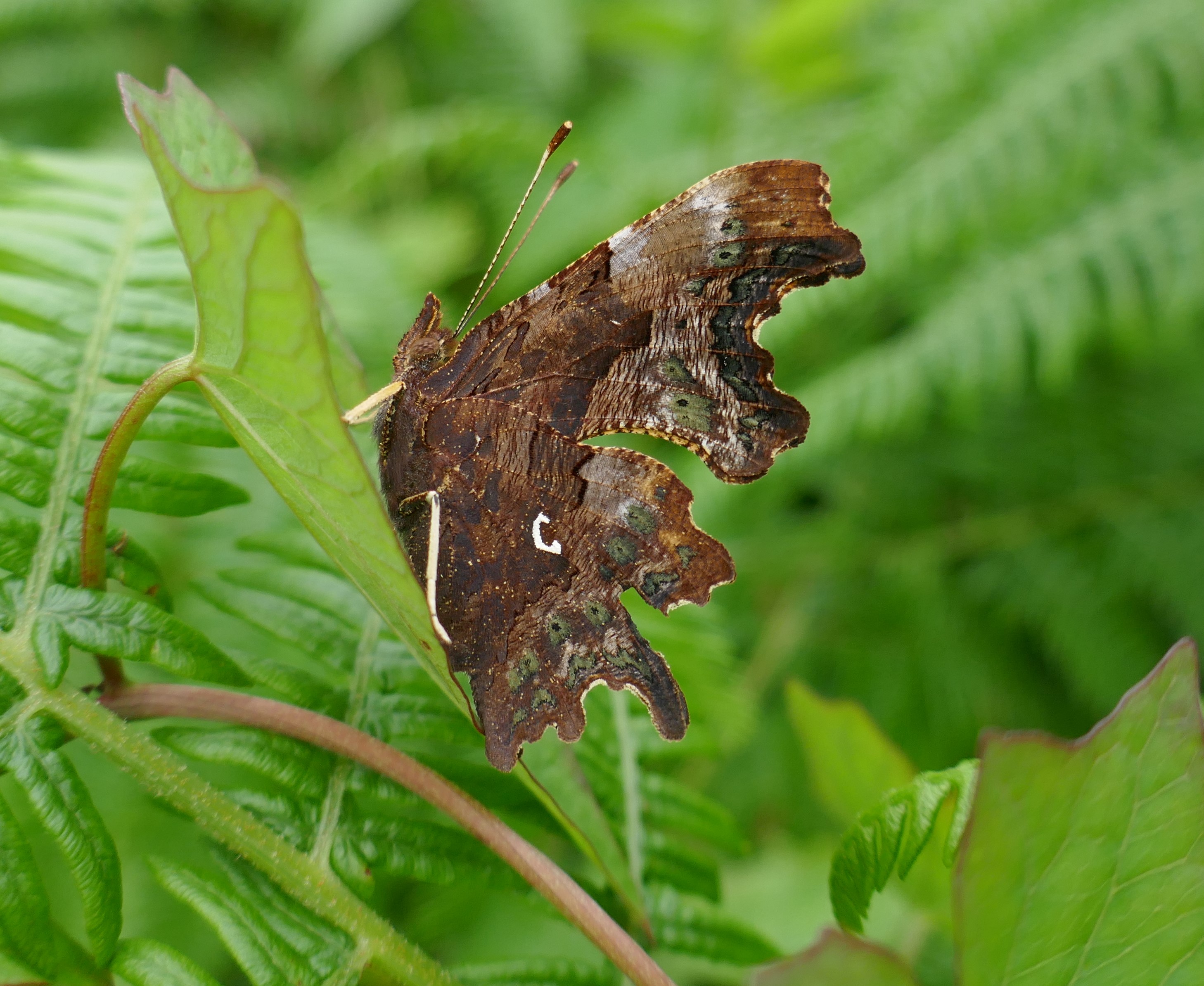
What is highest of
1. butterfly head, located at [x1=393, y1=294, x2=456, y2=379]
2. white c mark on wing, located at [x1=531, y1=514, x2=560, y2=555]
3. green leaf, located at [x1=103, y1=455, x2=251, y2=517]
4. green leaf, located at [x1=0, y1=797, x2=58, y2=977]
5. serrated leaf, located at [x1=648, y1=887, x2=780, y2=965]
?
butterfly head, located at [x1=393, y1=294, x2=456, y2=379]

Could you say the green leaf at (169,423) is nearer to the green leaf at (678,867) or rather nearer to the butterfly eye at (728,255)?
the butterfly eye at (728,255)

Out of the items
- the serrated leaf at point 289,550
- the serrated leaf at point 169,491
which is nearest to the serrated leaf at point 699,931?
the serrated leaf at point 289,550

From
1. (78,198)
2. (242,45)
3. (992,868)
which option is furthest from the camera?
(242,45)

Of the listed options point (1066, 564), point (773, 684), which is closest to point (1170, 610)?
point (1066, 564)

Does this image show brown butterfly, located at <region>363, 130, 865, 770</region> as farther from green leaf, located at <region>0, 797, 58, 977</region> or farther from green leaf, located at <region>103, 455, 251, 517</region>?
green leaf, located at <region>0, 797, 58, 977</region>

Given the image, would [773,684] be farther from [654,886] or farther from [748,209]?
[748,209]

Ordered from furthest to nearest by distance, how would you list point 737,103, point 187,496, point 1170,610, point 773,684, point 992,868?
point 737,103 < point 773,684 < point 1170,610 < point 187,496 < point 992,868

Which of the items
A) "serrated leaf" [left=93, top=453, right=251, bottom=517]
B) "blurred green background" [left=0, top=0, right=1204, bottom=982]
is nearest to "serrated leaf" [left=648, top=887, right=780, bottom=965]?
"blurred green background" [left=0, top=0, right=1204, bottom=982]
